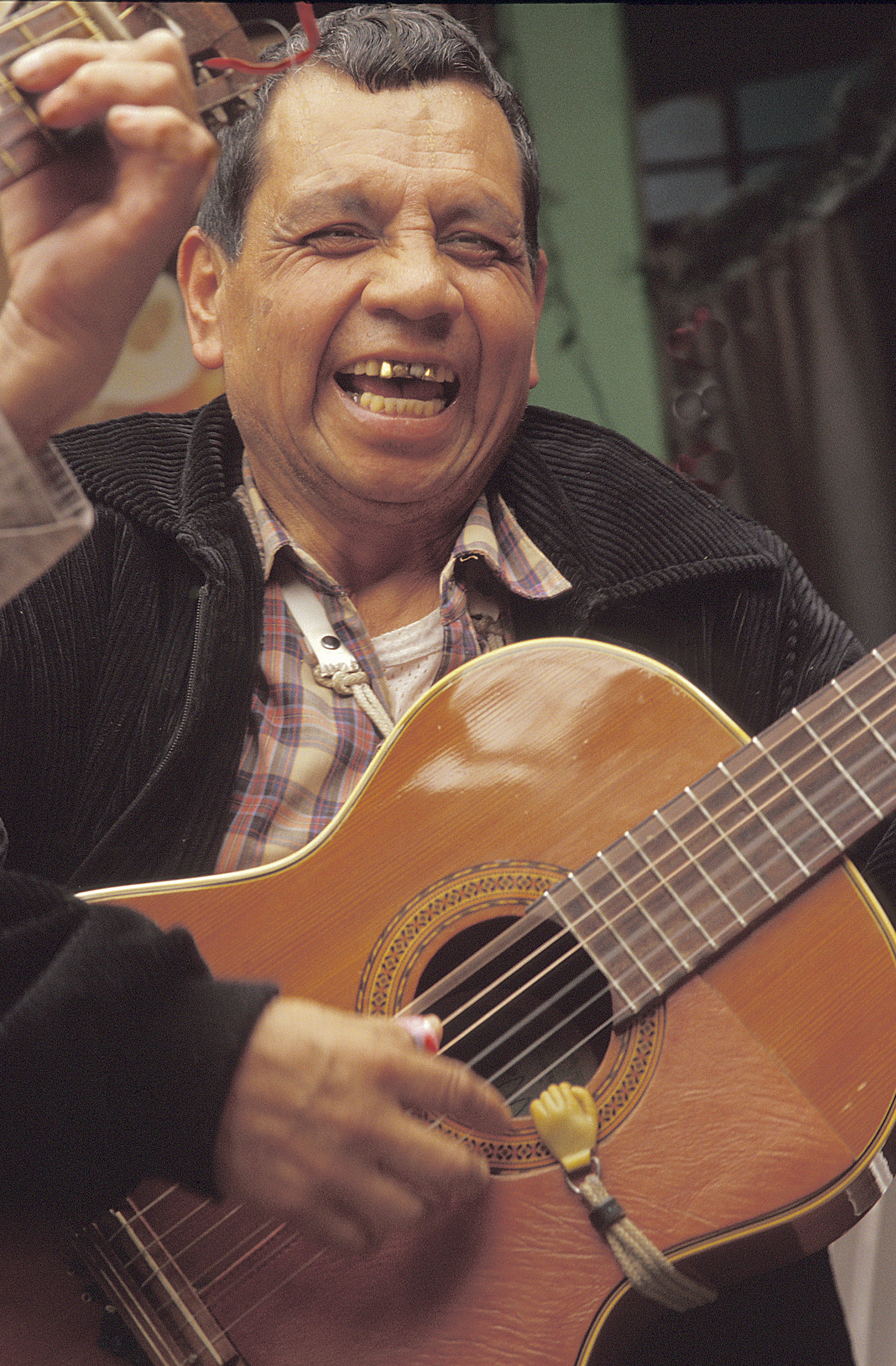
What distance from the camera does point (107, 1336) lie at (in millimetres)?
570

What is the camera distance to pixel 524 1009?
0.69m

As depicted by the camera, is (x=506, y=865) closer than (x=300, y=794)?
Yes

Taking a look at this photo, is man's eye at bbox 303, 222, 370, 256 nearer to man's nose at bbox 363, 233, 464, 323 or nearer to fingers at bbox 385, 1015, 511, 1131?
man's nose at bbox 363, 233, 464, 323

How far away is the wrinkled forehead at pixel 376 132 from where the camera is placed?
0.75 meters

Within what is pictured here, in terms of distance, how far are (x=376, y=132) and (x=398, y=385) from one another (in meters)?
0.18

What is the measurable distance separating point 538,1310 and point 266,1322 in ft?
0.50

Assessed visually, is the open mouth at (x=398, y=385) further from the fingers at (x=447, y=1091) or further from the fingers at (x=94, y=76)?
the fingers at (x=447, y=1091)

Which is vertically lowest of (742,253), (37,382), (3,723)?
(3,723)

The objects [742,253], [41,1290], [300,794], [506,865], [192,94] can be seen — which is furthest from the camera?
[742,253]

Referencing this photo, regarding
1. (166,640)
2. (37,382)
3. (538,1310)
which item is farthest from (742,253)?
(538,1310)

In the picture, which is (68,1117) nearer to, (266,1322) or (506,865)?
(266,1322)

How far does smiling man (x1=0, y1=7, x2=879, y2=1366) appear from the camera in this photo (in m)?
0.52

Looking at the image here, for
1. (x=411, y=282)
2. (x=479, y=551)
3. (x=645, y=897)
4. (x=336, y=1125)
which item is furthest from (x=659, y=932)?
(x=411, y=282)

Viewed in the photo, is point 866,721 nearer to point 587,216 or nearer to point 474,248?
point 474,248
